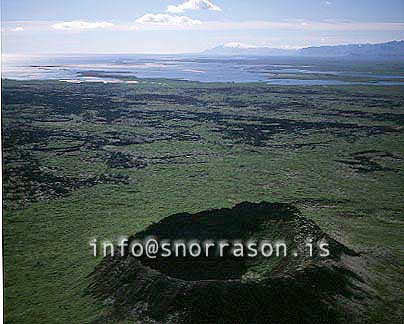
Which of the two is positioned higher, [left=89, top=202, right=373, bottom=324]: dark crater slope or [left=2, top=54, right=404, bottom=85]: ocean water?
[left=2, top=54, right=404, bottom=85]: ocean water

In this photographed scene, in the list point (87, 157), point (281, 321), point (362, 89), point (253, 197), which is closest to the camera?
point (281, 321)

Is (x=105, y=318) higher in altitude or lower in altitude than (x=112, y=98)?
lower

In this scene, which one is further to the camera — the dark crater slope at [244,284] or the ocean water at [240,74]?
the ocean water at [240,74]

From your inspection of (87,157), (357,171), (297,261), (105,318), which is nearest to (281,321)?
(297,261)

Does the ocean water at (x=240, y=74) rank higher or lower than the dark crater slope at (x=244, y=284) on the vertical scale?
higher

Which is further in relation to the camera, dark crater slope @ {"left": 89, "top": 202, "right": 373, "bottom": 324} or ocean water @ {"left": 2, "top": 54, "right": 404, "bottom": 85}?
ocean water @ {"left": 2, "top": 54, "right": 404, "bottom": 85}

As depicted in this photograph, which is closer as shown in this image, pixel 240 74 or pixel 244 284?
pixel 244 284

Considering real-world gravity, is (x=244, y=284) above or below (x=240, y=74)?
below

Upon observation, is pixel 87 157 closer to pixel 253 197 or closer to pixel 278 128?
pixel 253 197
